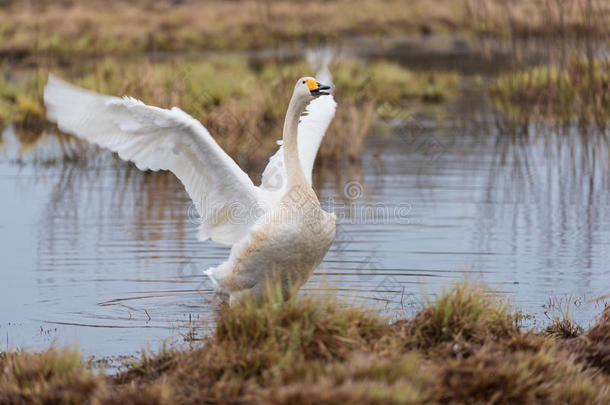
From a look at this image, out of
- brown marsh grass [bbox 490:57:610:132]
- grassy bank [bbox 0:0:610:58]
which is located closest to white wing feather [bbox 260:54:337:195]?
brown marsh grass [bbox 490:57:610:132]

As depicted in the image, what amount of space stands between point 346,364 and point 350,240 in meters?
5.84

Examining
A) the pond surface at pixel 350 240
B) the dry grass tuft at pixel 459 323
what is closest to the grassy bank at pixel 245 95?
the pond surface at pixel 350 240

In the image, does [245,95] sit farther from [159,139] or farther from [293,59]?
[159,139]

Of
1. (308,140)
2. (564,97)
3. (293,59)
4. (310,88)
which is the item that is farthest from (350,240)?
(293,59)

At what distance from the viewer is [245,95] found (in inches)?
906

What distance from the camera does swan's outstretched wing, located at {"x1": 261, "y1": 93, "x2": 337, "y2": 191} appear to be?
8.68 m

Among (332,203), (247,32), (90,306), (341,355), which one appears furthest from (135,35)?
(341,355)

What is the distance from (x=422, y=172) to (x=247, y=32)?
38334mm

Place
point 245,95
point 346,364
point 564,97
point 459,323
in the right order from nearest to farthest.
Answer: point 346,364 → point 459,323 → point 564,97 → point 245,95

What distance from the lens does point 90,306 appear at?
27.9 feet

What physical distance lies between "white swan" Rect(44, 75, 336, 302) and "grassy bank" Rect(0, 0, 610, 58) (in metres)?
30.7

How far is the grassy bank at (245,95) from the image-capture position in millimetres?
16875

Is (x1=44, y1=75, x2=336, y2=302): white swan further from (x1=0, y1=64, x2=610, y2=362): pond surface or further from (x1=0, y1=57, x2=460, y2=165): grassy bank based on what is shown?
(x1=0, y1=57, x2=460, y2=165): grassy bank

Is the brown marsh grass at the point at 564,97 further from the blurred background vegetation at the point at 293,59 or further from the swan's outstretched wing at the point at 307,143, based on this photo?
the swan's outstretched wing at the point at 307,143
